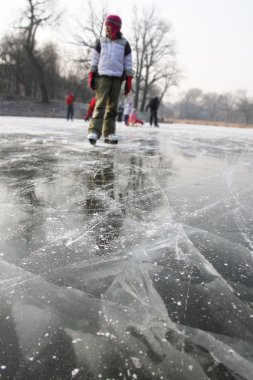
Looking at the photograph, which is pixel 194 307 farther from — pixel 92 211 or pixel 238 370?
pixel 92 211

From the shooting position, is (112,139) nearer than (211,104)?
Yes

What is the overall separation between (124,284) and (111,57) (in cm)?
455

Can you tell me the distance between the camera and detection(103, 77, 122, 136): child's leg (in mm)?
5288

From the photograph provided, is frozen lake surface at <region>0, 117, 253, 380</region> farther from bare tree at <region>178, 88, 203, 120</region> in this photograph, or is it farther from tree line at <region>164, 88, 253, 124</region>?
bare tree at <region>178, 88, 203, 120</region>

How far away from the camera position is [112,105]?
543 cm

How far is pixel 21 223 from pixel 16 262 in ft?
1.48

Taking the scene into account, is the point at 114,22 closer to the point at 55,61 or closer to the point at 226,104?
the point at 55,61

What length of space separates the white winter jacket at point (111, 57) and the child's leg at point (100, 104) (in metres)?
0.14

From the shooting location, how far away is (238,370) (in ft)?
2.72

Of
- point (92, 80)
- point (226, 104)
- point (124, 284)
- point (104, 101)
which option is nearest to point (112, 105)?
point (104, 101)

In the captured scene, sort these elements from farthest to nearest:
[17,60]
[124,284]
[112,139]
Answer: [17,60] → [112,139] → [124,284]

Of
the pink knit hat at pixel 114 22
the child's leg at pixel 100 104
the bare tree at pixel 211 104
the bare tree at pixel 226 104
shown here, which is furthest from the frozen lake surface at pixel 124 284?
the bare tree at pixel 211 104

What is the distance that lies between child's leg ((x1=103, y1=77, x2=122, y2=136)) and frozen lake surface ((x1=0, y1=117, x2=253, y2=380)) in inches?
125

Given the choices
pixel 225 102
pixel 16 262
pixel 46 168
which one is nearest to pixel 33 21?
pixel 46 168
